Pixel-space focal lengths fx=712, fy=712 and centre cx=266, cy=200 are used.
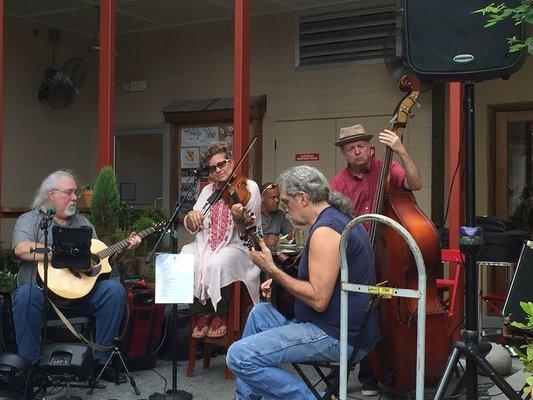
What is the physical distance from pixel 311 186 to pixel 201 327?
5.25 ft

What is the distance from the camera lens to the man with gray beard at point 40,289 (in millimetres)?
4031

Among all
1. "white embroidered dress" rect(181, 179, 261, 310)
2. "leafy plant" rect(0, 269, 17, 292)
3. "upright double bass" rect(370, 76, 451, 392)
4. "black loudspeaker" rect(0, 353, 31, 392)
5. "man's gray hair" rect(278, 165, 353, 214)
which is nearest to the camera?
"man's gray hair" rect(278, 165, 353, 214)

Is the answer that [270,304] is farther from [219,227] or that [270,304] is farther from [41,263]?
[41,263]

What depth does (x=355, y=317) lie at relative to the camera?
116 inches

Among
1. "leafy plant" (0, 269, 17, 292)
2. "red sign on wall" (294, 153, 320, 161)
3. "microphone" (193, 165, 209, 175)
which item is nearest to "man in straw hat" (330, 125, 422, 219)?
"microphone" (193, 165, 209, 175)

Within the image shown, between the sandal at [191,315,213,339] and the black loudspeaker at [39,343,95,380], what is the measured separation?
706 millimetres

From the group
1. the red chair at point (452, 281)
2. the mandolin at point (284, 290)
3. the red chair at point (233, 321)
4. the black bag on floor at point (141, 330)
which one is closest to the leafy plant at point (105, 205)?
the black bag on floor at point (141, 330)

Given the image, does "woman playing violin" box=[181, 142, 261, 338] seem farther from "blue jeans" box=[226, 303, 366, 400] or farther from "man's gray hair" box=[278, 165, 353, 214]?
"blue jeans" box=[226, 303, 366, 400]

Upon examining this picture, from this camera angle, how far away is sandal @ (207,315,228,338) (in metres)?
4.28

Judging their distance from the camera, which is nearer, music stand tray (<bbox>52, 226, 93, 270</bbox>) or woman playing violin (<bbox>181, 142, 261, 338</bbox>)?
music stand tray (<bbox>52, 226, 93, 270</bbox>)

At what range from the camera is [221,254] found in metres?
4.14

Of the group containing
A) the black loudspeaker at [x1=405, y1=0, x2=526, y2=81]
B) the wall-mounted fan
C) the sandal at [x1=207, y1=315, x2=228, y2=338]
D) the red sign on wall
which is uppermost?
the wall-mounted fan

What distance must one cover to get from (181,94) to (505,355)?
15.7ft

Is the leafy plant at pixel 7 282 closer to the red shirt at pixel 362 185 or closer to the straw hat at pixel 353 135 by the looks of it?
the red shirt at pixel 362 185
